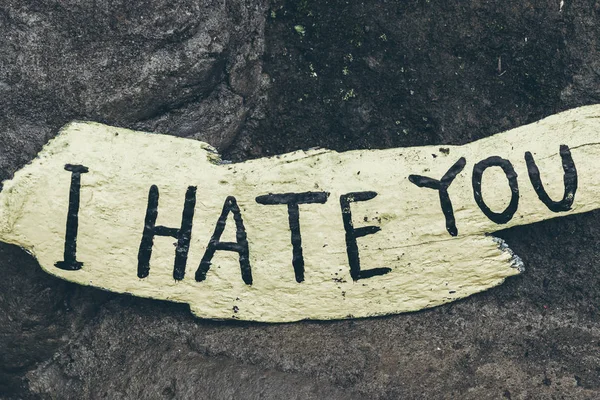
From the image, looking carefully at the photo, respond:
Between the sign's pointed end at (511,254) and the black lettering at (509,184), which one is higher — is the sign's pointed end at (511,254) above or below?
below

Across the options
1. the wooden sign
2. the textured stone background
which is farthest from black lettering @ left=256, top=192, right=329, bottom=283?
the textured stone background

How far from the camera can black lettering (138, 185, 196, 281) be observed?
136cm

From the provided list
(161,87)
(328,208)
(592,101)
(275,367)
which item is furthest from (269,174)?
(592,101)

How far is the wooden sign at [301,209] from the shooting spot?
4.39 feet

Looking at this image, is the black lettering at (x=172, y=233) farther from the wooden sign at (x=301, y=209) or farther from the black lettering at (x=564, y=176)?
the black lettering at (x=564, y=176)

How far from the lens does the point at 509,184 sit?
1.34 meters

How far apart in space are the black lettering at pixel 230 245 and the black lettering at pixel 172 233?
0.04 metres

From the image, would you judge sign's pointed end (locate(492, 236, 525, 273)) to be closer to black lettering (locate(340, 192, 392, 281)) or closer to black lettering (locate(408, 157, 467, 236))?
black lettering (locate(408, 157, 467, 236))

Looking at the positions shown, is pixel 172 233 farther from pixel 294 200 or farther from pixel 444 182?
pixel 444 182

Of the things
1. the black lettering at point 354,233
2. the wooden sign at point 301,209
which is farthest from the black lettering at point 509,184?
the black lettering at point 354,233

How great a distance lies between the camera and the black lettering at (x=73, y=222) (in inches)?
52.8

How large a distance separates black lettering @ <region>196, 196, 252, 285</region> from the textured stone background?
133 millimetres

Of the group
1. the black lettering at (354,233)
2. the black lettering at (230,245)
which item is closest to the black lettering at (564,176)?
the black lettering at (354,233)

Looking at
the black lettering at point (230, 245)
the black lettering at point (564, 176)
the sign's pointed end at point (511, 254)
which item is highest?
the black lettering at point (564, 176)
